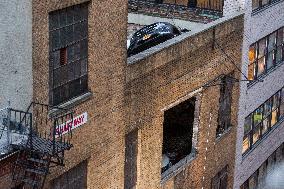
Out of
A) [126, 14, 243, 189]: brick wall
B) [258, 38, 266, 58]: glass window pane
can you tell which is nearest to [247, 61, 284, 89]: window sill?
[258, 38, 266, 58]: glass window pane

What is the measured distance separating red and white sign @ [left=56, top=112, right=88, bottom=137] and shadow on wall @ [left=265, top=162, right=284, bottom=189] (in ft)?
61.3

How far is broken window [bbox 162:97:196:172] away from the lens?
25734 mm

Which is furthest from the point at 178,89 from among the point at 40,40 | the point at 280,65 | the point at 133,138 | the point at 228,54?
the point at 280,65

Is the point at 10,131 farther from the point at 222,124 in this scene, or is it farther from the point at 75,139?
the point at 222,124

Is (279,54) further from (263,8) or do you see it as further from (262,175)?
(262,175)

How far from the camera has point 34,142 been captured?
15828mm

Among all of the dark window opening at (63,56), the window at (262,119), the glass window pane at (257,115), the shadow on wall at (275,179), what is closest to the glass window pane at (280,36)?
the window at (262,119)

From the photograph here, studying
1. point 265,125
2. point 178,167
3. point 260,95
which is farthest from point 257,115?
point 178,167

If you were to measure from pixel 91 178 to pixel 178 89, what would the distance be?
17.4 feet

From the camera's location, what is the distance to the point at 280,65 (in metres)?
33.7

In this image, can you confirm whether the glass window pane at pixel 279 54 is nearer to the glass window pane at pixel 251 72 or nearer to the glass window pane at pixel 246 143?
the glass window pane at pixel 251 72

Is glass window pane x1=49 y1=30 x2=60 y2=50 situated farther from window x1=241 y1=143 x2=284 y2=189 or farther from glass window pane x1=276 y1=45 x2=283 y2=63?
glass window pane x1=276 y1=45 x2=283 y2=63

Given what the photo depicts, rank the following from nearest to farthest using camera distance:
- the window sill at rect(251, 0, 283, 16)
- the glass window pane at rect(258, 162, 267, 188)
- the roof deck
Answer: the window sill at rect(251, 0, 283, 16)
the roof deck
the glass window pane at rect(258, 162, 267, 188)

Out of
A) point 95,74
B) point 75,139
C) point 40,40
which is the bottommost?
point 75,139
